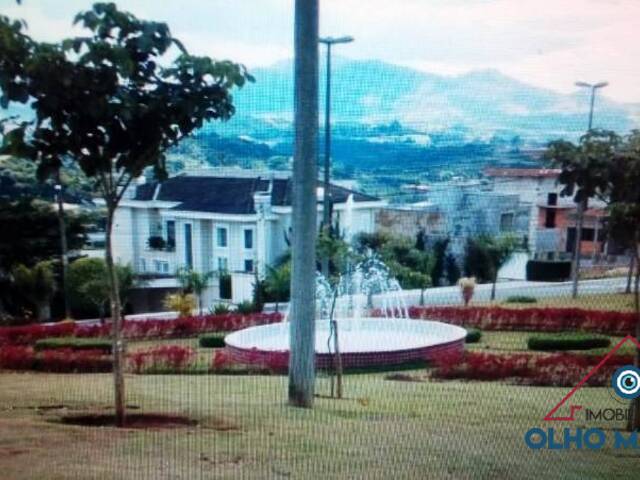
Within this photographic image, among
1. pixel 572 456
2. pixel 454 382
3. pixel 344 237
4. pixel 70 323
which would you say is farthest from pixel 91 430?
pixel 572 456

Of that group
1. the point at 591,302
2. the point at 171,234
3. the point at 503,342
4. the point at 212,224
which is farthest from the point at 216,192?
the point at 591,302

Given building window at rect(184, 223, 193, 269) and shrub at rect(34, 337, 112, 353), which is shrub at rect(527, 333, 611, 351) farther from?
shrub at rect(34, 337, 112, 353)

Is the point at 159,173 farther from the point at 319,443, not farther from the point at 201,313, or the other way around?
the point at 319,443

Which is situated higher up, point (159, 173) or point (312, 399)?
point (159, 173)

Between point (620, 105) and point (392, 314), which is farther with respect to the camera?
point (392, 314)

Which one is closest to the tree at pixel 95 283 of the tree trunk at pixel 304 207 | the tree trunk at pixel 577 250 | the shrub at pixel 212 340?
the shrub at pixel 212 340

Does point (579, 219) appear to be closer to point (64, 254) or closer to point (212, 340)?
point (212, 340)

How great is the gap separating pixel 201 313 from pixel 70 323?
505mm

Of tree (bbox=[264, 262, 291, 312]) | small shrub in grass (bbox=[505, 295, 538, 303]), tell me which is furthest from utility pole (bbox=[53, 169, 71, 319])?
small shrub in grass (bbox=[505, 295, 538, 303])

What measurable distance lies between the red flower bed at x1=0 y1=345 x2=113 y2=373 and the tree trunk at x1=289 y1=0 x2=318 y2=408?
2.49 feet

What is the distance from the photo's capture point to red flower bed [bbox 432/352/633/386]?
8.13ft

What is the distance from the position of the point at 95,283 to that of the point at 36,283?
226 millimetres

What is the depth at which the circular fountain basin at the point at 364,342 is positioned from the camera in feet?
8.16

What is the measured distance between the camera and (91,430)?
2295mm
